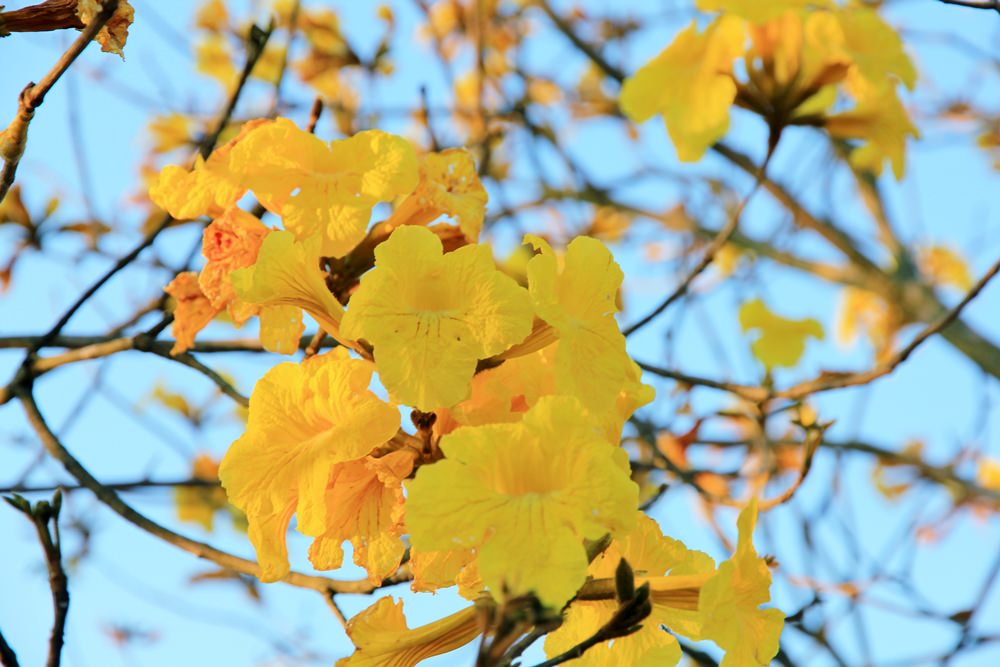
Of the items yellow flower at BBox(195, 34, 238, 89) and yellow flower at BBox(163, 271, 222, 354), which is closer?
yellow flower at BBox(163, 271, 222, 354)

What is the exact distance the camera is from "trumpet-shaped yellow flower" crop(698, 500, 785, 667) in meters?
1.24

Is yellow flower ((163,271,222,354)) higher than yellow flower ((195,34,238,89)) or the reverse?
the reverse

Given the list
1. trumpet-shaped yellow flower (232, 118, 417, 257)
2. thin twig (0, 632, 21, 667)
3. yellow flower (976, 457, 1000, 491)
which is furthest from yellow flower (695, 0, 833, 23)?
yellow flower (976, 457, 1000, 491)

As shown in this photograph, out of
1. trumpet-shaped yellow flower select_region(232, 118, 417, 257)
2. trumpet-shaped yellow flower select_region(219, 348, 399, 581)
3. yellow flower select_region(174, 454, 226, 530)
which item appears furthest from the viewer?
yellow flower select_region(174, 454, 226, 530)

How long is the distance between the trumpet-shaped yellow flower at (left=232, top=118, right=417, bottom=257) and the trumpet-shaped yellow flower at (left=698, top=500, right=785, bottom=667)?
743mm

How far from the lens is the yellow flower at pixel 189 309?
1873 mm

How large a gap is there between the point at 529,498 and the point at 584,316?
31cm

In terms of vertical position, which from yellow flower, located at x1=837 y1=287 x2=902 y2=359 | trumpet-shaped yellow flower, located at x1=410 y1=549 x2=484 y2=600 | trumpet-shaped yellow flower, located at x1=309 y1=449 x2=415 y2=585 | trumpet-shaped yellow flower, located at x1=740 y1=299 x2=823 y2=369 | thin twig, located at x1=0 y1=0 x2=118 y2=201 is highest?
yellow flower, located at x1=837 y1=287 x2=902 y2=359

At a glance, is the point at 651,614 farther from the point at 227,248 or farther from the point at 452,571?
the point at 227,248

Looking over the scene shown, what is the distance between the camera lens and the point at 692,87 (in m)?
2.83

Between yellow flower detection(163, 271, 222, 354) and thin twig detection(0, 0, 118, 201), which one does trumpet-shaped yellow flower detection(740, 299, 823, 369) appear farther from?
thin twig detection(0, 0, 118, 201)

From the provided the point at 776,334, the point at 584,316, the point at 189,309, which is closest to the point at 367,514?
the point at 584,316

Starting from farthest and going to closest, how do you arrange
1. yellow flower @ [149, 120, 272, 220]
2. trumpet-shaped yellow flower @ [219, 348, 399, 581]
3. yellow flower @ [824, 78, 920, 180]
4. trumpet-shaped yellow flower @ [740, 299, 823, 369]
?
trumpet-shaped yellow flower @ [740, 299, 823, 369] → yellow flower @ [824, 78, 920, 180] → yellow flower @ [149, 120, 272, 220] → trumpet-shaped yellow flower @ [219, 348, 399, 581]

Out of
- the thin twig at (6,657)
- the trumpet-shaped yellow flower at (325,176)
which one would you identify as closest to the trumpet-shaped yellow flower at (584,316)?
the trumpet-shaped yellow flower at (325,176)
